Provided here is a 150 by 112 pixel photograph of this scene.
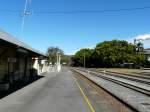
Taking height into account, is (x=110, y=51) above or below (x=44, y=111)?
above

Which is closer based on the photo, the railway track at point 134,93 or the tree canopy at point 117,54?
the railway track at point 134,93

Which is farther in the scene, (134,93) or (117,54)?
(117,54)

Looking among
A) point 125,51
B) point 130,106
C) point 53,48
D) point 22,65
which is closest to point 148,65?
point 125,51

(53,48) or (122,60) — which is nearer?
(122,60)

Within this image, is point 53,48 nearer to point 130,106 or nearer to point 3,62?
point 3,62

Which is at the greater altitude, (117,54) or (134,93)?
(117,54)

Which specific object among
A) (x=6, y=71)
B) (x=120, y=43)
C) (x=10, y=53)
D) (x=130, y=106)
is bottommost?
(x=130, y=106)

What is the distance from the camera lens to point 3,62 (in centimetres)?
2600

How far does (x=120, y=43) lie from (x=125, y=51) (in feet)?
22.5

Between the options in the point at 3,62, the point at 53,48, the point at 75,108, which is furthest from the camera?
the point at 53,48

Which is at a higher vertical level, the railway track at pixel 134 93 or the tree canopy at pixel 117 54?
the tree canopy at pixel 117 54

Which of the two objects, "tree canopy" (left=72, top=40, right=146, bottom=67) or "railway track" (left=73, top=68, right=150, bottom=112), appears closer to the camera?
"railway track" (left=73, top=68, right=150, bottom=112)

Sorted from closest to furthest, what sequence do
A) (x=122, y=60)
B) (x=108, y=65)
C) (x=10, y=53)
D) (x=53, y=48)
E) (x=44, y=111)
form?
(x=44, y=111)
(x=10, y=53)
(x=122, y=60)
(x=108, y=65)
(x=53, y=48)

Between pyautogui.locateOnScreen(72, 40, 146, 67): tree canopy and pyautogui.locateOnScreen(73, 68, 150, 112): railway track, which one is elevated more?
pyautogui.locateOnScreen(72, 40, 146, 67): tree canopy
